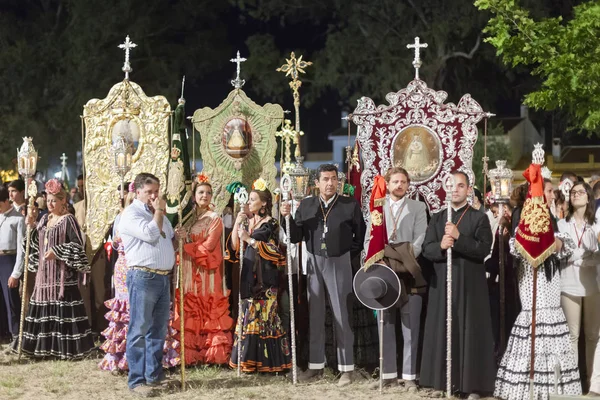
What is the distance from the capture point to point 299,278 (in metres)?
10.3

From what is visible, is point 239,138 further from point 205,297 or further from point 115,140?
point 205,297

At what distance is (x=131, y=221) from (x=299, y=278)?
2133 millimetres

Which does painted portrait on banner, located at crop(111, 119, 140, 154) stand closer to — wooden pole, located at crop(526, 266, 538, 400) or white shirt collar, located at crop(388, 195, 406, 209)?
white shirt collar, located at crop(388, 195, 406, 209)

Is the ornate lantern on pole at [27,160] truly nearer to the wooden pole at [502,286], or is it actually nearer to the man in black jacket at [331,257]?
the man in black jacket at [331,257]

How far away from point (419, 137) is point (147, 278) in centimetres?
322

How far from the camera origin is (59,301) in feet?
35.8

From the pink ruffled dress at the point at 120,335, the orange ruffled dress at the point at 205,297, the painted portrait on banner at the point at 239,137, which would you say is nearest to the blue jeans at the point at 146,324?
the pink ruffled dress at the point at 120,335

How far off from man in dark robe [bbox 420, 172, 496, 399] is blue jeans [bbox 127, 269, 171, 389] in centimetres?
239

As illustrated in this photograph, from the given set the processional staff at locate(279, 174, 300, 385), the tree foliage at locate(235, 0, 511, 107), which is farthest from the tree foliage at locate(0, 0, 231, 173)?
the processional staff at locate(279, 174, 300, 385)

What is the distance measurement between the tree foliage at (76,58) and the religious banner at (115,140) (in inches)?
910

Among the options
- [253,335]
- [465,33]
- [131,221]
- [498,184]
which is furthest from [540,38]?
[465,33]

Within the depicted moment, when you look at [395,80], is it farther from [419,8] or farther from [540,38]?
[540,38]

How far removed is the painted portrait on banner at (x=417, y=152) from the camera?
10.3 m

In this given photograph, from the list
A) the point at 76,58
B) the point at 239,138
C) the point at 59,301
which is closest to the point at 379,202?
the point at 239,138
